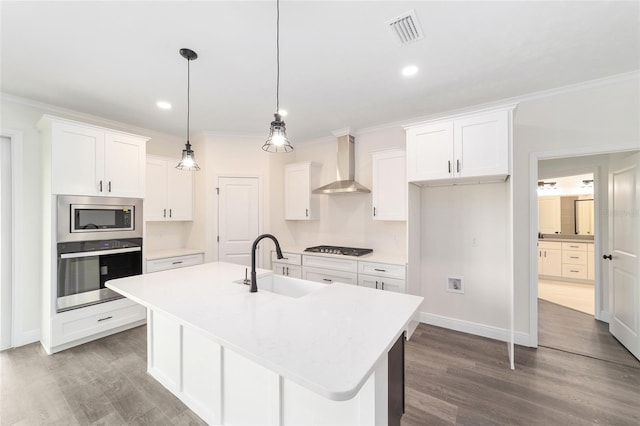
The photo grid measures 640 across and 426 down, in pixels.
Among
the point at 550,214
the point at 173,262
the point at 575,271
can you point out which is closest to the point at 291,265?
the point at 173,262

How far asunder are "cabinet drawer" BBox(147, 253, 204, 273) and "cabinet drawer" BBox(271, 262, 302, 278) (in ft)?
3.77

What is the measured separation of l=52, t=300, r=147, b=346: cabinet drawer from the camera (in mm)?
2754

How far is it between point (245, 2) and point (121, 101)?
2281mm

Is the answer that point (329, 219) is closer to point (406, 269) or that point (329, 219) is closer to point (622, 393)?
point (406, 269)

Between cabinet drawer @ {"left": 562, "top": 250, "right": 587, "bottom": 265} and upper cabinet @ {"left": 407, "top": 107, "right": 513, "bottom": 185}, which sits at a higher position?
upper cabinet @ {"left": 407, "top": 107, "right": 513, "bottom": 185}

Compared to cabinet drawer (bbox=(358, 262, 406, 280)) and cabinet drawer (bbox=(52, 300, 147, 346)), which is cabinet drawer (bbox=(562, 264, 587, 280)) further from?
cabinet drawer (bbox=(52, 300, 147, 346))

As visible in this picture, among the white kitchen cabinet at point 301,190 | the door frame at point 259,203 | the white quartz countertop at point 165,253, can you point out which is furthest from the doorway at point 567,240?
the white quartz countertop at point 165,253

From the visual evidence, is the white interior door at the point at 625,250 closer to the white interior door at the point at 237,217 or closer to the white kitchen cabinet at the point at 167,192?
the white interior door at the point at 237,217

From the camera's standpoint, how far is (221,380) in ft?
5.40

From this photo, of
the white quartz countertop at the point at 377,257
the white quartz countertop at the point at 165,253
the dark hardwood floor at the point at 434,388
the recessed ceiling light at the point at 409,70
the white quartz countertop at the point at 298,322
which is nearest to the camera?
the white quartz countertop at the point at 298,322

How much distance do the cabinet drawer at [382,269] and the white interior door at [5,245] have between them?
3.96 metres

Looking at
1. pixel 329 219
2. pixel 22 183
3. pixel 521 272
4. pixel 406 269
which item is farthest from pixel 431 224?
pixel 22 183

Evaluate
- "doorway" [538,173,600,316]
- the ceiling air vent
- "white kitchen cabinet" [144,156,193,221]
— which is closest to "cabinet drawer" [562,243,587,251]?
"doorway" [538,173,600,316]

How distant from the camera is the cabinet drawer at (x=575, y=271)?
5297 mm
